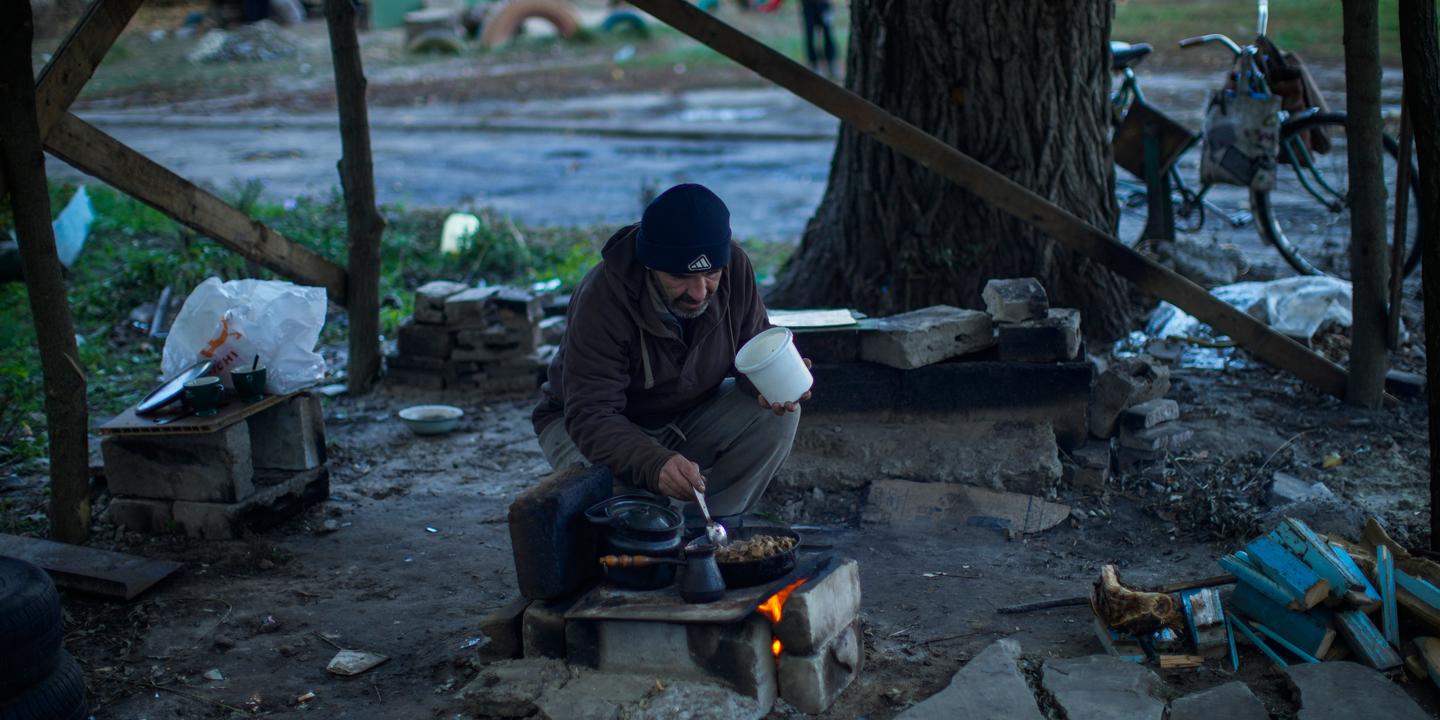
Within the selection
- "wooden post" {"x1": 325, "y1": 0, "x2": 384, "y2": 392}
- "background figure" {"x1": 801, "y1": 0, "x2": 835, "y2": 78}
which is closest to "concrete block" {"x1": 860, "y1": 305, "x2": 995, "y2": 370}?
"wooden post" {"x1": 325, "y1": 0, "x2": 384, "y2": 392}

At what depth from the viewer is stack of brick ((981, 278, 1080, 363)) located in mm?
4832

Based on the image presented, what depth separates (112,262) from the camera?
859cm

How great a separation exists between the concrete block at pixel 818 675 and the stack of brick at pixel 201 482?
2403 millimetres

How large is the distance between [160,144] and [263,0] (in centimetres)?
1248

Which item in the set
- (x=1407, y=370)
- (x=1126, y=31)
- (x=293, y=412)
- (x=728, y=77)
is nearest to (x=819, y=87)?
(x=293, y=412)

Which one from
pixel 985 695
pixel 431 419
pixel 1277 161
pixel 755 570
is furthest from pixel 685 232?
pixel 1277 161

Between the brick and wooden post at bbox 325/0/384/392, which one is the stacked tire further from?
wooden post at bbox 325/0/384/392

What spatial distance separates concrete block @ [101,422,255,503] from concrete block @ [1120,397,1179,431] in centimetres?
351

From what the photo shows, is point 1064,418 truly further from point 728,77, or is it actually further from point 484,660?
point 728,77

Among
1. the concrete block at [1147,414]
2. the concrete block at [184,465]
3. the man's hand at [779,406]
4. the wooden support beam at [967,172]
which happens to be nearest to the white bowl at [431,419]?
the concrete block at [184,465]

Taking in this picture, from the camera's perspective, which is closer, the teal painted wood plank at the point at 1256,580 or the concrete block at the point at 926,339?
the teal painted wood plank at the point at 1256,580

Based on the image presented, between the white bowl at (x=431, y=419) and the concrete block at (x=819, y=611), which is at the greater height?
the concrete block at (x=819, y=611)

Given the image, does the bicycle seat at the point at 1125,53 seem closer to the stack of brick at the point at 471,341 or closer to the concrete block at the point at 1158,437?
the concrete block at the point at 1158,437

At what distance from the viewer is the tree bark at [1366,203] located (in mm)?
4664
